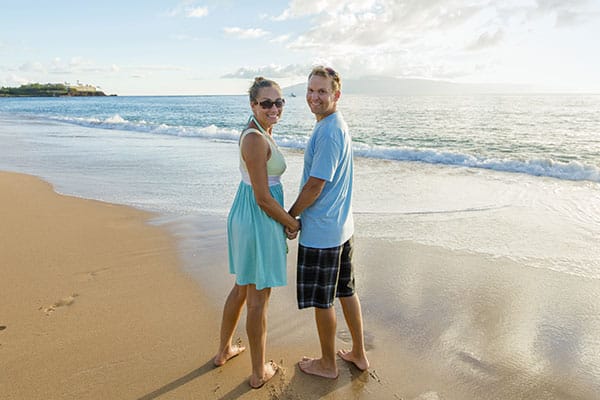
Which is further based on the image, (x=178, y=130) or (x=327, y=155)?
(x=178, y=130)

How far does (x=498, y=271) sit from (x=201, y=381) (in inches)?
126

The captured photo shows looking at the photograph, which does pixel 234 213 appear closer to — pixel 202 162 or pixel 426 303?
pixel 426 303

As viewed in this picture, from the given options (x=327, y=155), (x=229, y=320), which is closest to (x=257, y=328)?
(x=229, y=320)

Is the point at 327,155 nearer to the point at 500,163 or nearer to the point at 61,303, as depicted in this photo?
the point at 61,303

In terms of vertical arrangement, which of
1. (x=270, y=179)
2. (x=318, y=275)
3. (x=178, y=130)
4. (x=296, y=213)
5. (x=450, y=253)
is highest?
(x=270, y=179)

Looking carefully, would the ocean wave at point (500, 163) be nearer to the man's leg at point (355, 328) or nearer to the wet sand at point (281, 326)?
the wet sand at point (281, 326)

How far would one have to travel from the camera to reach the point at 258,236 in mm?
2652

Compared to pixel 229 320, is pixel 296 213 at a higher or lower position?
higher

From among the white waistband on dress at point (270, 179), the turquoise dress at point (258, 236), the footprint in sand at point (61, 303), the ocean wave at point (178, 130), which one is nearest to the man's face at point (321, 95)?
the turquoise dress at point (258, 236)

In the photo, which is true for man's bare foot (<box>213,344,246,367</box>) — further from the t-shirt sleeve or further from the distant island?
the distant island

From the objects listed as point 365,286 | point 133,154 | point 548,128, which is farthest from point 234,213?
point 548,128

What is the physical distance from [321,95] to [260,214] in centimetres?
78

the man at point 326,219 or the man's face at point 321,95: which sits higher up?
the man's face at point 321,95

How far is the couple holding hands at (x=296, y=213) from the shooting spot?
2545mm
